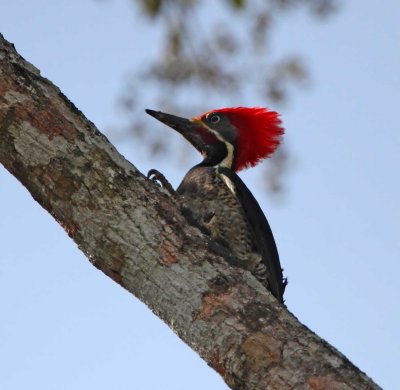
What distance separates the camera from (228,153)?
5.62 meters

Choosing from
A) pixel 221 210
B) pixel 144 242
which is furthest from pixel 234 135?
pixel 144 242

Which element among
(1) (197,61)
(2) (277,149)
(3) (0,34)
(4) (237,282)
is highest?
(2) (277,149)

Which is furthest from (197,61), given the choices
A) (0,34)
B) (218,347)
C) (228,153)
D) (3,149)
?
(218,347)

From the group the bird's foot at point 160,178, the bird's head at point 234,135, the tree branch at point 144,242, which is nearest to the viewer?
the tree branch at point 144,242

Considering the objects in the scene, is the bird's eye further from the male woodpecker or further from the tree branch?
the tree branch

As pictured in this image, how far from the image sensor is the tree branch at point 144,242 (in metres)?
2.63

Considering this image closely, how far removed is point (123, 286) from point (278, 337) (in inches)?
23.5

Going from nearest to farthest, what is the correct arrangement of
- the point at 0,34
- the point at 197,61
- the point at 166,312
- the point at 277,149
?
the point at 166,312
the point at 0,34
the point at 197,61
the point at 277,149

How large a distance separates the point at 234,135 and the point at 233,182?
77 cm

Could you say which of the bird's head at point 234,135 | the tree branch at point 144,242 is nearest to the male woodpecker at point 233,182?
the bird's head at point 234,135

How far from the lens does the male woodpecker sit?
4.73 metres

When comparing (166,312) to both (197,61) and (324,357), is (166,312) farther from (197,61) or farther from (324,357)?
(197,61)

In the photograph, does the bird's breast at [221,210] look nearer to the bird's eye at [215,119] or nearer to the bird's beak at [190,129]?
the bird's beak at [190,129]

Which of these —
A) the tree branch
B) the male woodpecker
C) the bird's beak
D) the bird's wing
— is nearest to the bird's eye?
the male woodpecker
